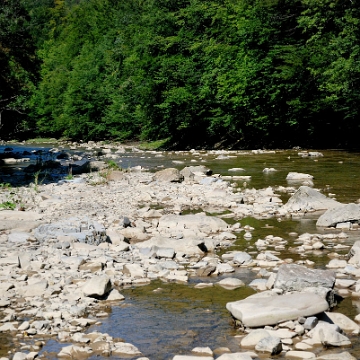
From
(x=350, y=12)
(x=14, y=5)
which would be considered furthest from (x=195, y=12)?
(x=14, y=5)

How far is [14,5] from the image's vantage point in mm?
20047

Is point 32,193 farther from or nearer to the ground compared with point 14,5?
nearer to the ground

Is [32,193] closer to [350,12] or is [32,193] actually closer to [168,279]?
[168,279]

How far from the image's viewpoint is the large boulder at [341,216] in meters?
10.6

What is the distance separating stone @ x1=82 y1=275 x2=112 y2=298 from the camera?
6613mm

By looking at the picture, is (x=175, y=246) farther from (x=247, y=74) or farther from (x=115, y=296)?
(x=247, y=74)

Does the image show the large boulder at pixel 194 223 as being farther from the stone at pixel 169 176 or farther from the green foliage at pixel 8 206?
the stone at pixel 169 176

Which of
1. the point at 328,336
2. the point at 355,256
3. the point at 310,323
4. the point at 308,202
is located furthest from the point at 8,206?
the point at 328,336

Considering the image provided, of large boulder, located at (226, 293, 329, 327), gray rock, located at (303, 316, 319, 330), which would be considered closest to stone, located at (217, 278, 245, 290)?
large boulder, located at (226, 293, 329, 327)

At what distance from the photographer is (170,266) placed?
7.96 metres

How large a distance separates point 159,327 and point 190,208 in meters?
7.33

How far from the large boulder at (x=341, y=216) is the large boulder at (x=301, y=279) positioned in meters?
4.00

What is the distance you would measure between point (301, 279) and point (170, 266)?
83.8 inches

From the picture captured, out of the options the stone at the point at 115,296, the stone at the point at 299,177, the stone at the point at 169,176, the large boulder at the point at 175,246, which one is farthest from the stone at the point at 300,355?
the stone at the point at 169,176
